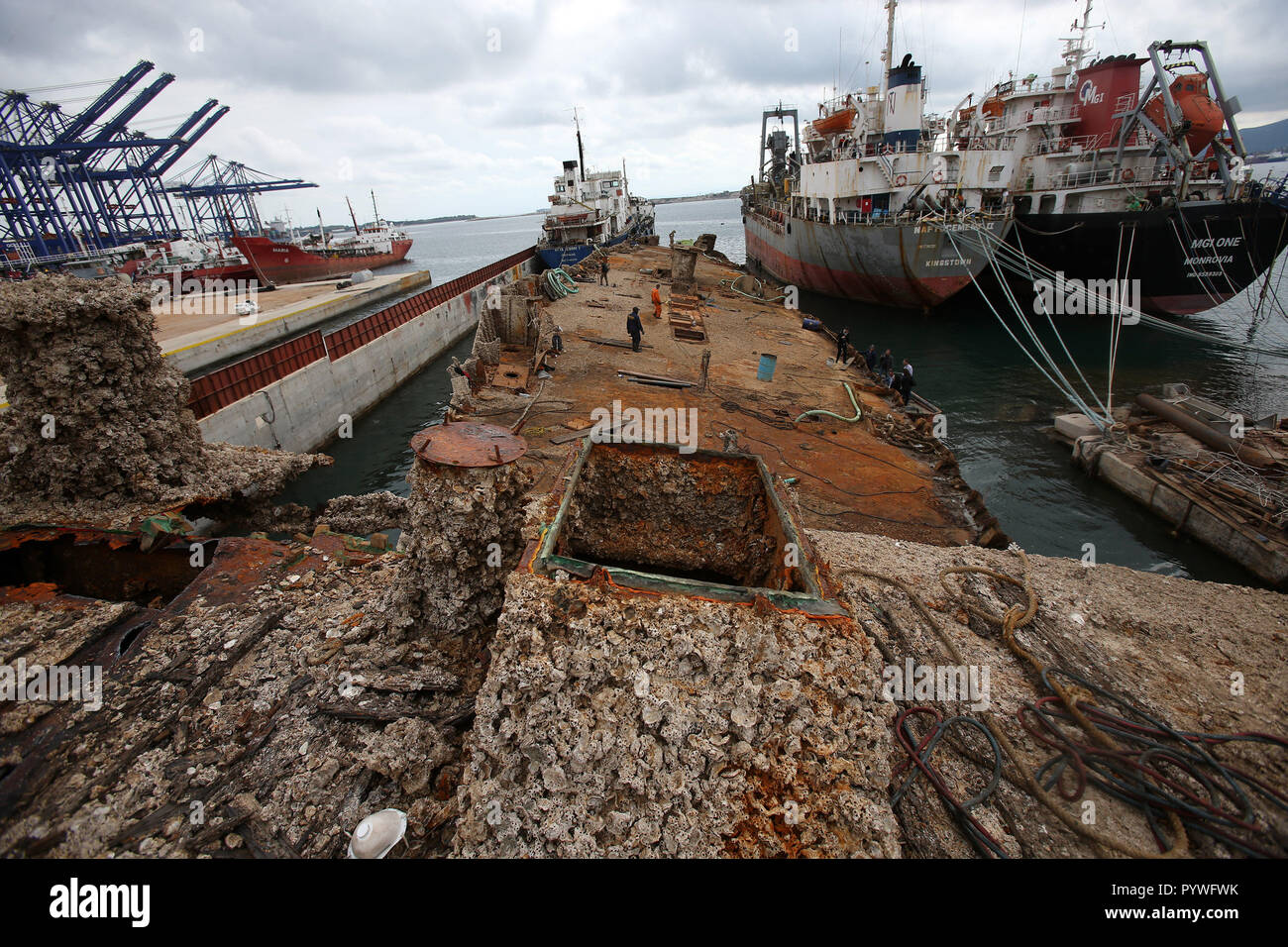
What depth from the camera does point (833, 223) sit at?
1129 inches

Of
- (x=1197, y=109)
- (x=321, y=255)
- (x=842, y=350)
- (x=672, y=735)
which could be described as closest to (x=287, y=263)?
(x=321, y=255)

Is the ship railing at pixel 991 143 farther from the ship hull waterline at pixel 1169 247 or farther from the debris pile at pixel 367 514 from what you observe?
the debris pile at pixel 367 514

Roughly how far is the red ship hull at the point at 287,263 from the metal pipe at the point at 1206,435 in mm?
55311

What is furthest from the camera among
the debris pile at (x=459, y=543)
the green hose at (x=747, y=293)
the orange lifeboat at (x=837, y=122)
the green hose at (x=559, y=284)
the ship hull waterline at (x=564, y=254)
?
the ship hull waterline at (x=564, y=254)

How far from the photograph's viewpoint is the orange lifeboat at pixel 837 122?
101 ft

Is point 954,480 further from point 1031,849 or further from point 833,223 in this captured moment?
point 833,223

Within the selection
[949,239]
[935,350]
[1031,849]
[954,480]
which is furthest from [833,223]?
[1031,849]

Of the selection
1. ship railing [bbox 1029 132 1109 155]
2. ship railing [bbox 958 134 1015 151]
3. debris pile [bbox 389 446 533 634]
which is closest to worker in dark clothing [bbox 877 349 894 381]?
debris pile [bbox 389 446 533 634]

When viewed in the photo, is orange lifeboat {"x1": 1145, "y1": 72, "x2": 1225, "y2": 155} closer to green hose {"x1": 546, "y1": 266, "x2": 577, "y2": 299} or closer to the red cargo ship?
green hose {"x1": 546, "y1": 266, "x2": 577, "y2": 299}

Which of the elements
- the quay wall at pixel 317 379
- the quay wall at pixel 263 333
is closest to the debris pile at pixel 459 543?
the quay wall at pixel 317 379

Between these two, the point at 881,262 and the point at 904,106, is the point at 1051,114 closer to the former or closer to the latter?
the point at 904,106

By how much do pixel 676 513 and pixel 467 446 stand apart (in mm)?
2514

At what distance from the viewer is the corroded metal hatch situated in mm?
5434
